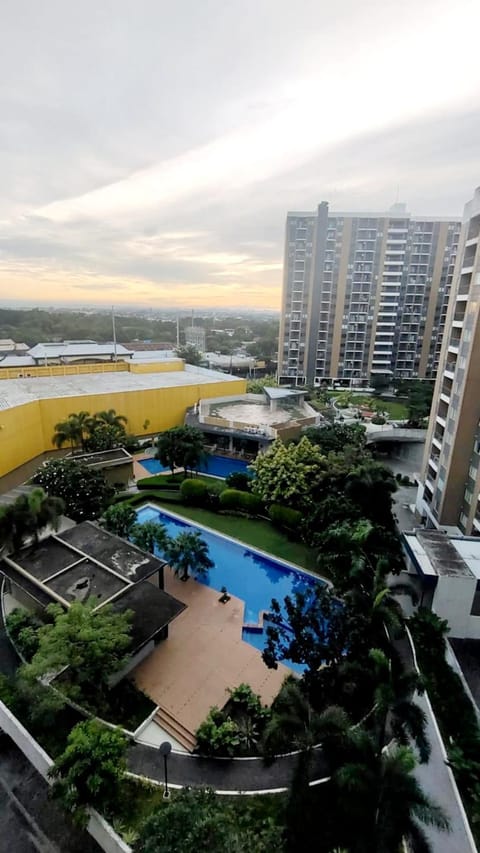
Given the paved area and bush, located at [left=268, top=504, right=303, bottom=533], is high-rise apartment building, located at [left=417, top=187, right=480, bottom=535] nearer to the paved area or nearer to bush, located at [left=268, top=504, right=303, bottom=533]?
bush, located at [left=268, top=504, right=303, bottom=533]

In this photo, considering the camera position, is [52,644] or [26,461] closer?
[52,644]

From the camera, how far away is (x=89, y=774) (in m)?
9.43

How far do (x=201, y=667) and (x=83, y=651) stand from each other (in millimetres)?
4476

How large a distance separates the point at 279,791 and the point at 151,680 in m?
5.18

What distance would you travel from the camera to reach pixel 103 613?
13.0 metres

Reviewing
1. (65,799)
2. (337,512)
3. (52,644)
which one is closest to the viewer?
(65,799)

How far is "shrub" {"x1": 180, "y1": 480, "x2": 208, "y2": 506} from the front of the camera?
1014 inches

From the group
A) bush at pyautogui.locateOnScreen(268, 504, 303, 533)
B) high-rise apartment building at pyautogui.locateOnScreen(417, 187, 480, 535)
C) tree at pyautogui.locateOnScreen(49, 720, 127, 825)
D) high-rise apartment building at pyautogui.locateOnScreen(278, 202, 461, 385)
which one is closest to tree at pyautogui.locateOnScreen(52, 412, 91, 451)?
bush at pyautogui.locateOnScreen(268, 504, 303, 533)

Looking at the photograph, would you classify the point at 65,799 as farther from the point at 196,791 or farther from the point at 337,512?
the point at 337,512

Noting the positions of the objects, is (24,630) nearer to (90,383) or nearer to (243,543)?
(243,543)

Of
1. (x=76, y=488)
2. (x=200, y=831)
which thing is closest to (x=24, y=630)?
(x=76, y=488)

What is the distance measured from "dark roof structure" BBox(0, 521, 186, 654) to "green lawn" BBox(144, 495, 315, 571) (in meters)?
7.19

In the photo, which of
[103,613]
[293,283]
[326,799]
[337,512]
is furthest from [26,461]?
[293,283]

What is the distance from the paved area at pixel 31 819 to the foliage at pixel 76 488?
11.2m
